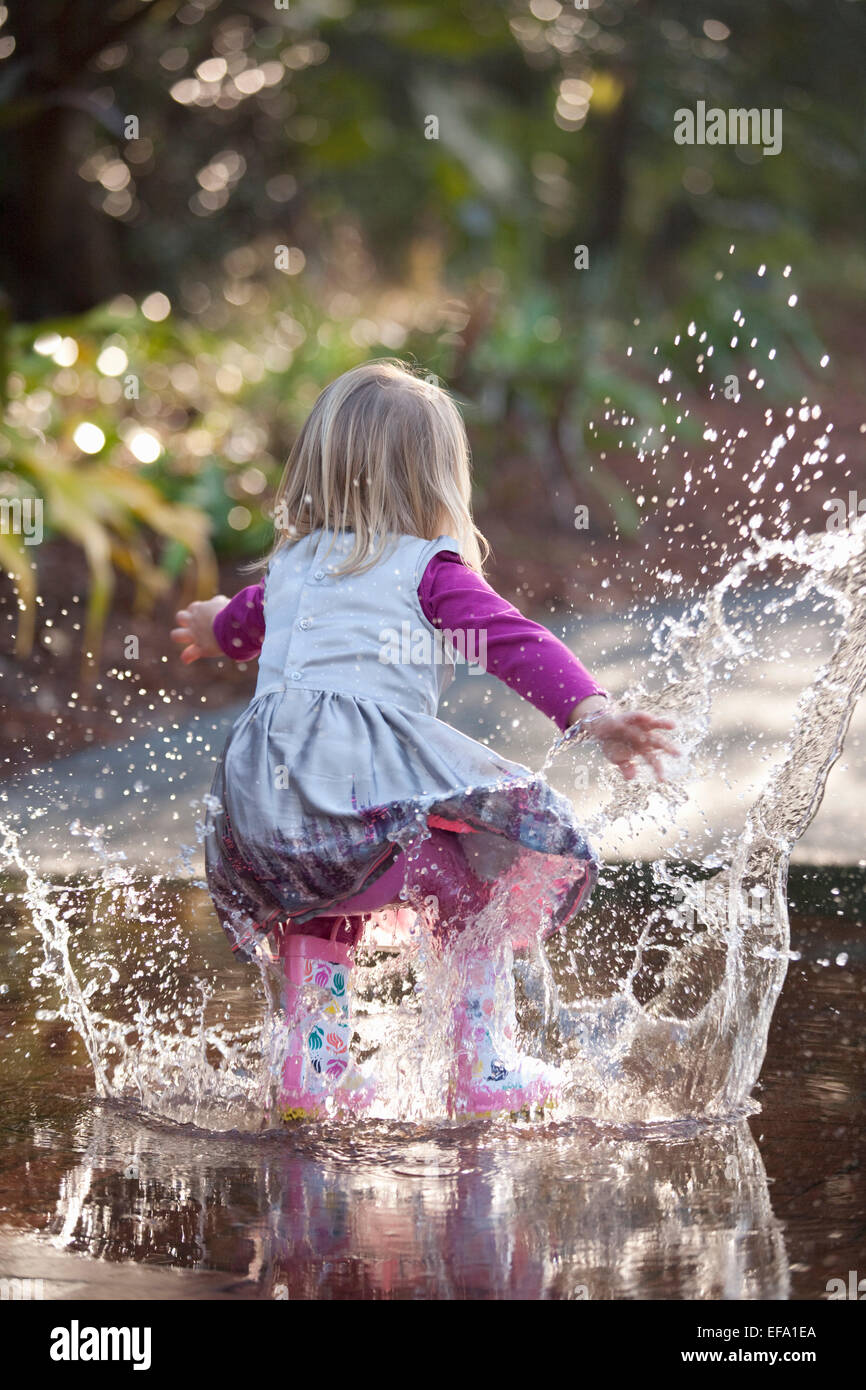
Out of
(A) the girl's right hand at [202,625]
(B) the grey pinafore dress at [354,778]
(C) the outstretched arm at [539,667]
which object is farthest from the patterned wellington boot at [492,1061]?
(A) the girl's right hand at [202,625]

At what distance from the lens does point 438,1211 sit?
1.96 m

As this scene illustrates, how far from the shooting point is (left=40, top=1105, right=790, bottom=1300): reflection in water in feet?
5.73

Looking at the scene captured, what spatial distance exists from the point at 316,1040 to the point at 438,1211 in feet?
1.71

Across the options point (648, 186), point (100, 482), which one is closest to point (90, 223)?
point (100, 482)

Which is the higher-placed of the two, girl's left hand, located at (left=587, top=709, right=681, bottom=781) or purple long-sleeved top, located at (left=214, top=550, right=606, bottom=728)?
purple long-sleeved top, located at (left=214, top=550, right=606, bottom=728)

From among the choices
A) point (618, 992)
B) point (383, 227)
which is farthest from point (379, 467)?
point (383, 227)

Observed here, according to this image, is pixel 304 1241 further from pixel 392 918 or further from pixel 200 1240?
pixel 392 918

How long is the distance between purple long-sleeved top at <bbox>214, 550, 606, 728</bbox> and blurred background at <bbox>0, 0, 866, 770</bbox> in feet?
9.21

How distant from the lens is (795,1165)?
2.14 m

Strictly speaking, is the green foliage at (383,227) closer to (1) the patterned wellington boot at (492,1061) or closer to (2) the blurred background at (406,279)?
(2) the blurred background at (406,279)

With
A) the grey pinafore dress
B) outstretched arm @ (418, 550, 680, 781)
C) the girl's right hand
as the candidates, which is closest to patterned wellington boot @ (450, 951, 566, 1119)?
the grey pinafore dress

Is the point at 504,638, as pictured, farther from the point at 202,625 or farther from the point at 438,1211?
the point at 438,1211

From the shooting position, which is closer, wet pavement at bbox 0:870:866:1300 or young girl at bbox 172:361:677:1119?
wet pavement at bbox 0:870:866:1300

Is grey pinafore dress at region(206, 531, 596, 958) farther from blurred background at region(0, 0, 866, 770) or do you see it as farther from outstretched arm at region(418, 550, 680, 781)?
blurred background at region(0, 0, 866, 770)
